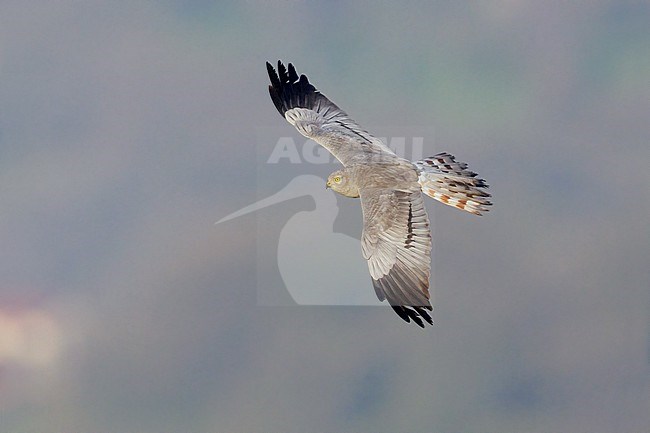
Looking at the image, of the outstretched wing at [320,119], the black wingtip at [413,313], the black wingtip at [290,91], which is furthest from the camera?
the black wingtip at [290,91]

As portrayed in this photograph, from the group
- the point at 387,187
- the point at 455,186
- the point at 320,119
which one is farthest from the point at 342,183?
the point at 320,119

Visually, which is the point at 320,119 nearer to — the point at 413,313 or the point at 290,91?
the point at 290,91

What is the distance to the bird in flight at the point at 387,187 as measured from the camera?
25.7 m

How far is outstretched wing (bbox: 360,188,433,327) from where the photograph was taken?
2531cm

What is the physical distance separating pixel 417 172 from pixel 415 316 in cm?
535

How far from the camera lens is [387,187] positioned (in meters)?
27.7

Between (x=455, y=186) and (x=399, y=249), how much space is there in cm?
326

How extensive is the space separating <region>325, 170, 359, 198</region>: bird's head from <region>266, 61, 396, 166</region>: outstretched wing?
752 millimetres

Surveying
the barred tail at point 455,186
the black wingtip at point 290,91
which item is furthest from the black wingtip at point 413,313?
the black wingtip at point 290,91

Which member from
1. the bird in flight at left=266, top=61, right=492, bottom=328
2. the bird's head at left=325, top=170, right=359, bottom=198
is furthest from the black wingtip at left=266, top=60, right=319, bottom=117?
the bird's head at left=325, top=170, right=359, bottom=198

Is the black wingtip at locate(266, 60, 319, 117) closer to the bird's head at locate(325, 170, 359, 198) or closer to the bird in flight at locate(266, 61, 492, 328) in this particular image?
the bird in flight at locate(266, 61, 492, 328)

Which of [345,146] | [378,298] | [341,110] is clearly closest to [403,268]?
[378,298]

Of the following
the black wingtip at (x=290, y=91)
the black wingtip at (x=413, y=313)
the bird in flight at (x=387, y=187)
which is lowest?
the black wingtip at (x=413, y=313)

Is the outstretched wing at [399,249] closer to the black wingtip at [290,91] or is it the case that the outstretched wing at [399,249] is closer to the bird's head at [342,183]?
the bird's head at [342,183]
